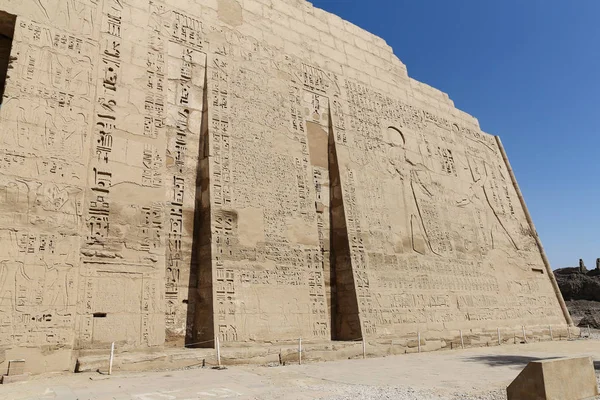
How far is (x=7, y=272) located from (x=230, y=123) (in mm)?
3662

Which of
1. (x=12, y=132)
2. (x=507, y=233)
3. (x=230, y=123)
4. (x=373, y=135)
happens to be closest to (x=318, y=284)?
(x=230, y=123)

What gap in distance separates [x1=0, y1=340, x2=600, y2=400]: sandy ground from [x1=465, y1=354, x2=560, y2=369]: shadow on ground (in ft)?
0.20

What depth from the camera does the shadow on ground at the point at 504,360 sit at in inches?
237

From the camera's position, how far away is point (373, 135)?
30.7 ft

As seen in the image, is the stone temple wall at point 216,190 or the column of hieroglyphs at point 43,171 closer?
the column of hieroglyphs at point 43,171

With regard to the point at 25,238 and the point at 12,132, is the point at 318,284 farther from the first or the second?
the point at 12,132

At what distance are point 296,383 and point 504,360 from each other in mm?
3772

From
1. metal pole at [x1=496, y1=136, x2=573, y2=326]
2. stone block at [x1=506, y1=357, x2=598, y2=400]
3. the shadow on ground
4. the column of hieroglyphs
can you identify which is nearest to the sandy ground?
the shadow on ground

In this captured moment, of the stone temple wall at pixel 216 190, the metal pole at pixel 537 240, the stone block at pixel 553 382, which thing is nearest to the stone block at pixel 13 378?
the stone temple wall at pixel 216 190

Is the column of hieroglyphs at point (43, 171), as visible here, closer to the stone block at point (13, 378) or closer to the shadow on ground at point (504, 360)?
the stone block at point (13, 378)

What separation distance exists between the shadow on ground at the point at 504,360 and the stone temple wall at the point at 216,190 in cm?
137

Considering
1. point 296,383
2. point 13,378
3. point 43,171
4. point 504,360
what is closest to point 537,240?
point 504,360

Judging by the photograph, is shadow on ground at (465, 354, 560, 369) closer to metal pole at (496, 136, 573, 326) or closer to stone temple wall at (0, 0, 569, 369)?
stone temple wall at (0, 0, 569, 369)

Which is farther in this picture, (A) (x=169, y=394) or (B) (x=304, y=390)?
(B) (x=304, y=390)
